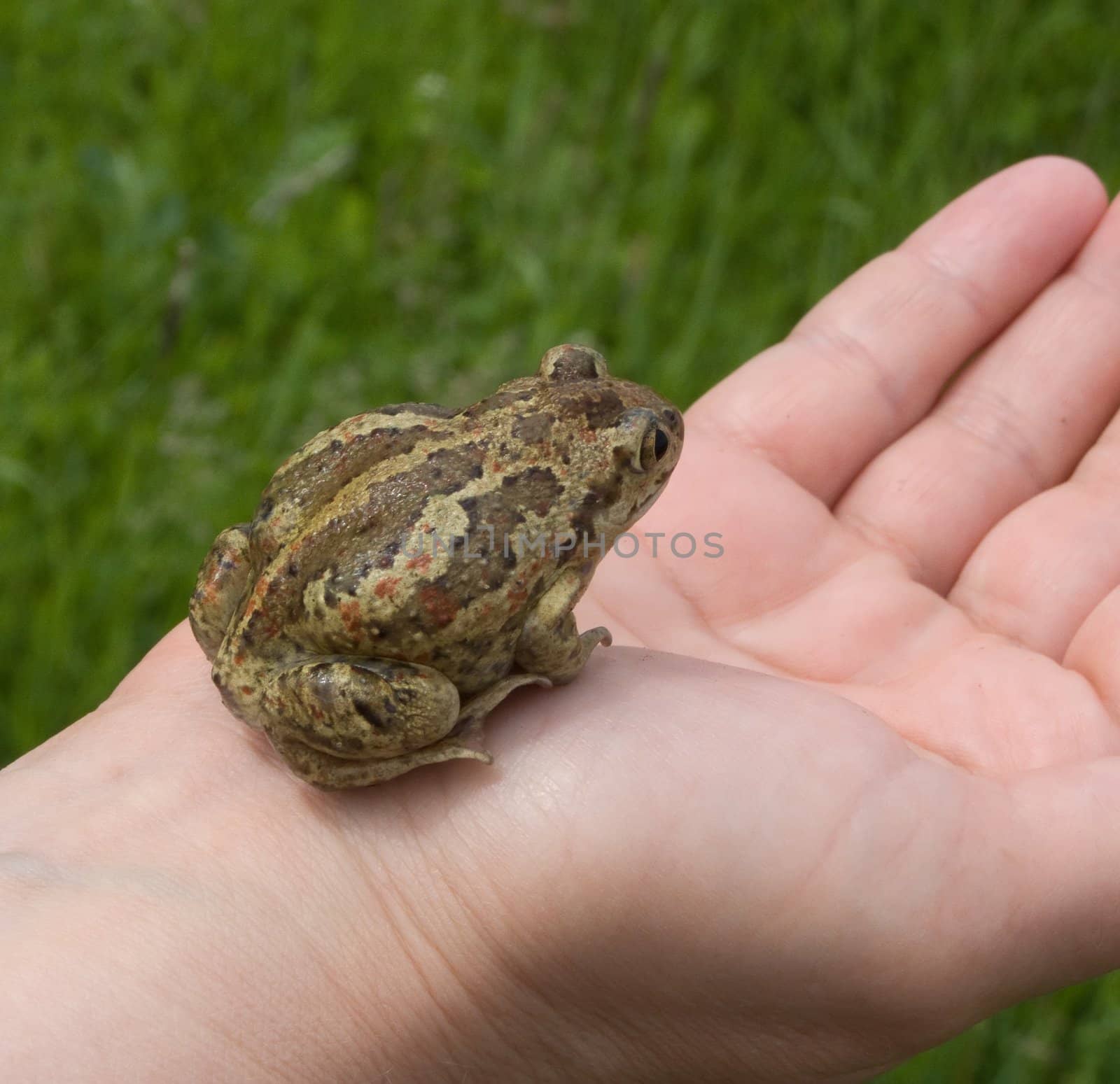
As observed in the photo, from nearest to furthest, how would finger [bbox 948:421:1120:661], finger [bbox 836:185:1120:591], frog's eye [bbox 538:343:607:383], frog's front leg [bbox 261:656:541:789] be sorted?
1. frog's front leg [bbox 261:656:541:789]
2. frog's eye [bbox 538:343:607:383]
3. finger [bbox 948:421:1120:661]
4. finger [bbox 836:185:1120:591]

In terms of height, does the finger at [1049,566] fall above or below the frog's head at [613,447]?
below

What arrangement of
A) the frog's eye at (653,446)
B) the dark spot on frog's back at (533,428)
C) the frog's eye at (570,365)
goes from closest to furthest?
the dark spot on frog's back at (533,428), the frog's eye at (653,446), the frog's eye at (570,365)

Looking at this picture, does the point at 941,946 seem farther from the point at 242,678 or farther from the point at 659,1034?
the point at 242,678

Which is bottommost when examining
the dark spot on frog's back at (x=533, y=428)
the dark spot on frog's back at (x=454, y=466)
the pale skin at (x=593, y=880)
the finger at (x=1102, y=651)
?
the pale skin at (x=593, y=880)

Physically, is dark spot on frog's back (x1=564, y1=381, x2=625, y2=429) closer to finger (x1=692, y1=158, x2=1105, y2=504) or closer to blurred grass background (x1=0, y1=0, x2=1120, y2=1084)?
finger (x1=692, y1=158, x2=1105, y2=504)

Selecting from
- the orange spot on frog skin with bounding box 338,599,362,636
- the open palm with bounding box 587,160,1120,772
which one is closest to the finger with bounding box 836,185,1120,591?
the open palm with bounding box 587,160,1120,772

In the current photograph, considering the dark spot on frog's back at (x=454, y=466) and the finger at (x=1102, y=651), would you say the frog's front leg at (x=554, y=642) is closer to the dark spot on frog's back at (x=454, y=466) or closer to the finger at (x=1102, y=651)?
the dark spot on frog's back at (x=454, y=466)

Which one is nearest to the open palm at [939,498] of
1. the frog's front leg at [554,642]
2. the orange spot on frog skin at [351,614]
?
the frog's front leg at [554,642]
